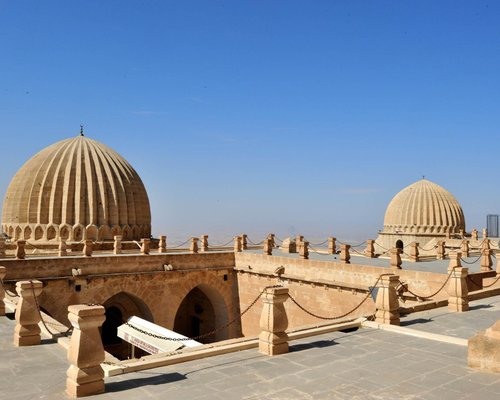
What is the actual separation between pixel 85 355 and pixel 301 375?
2.91 meters

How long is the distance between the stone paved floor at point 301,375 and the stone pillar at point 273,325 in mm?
182

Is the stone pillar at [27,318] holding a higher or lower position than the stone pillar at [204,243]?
lower

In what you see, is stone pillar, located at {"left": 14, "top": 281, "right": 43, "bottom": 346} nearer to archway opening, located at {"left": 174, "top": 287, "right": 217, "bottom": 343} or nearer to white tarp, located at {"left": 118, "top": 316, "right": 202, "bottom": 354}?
white tarp, located at {"left": 118, "top": 316, "right": 202, "bottom": 354}

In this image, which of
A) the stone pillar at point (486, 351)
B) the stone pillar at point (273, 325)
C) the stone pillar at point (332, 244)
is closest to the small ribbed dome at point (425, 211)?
the stone pillar at point (332, 244)

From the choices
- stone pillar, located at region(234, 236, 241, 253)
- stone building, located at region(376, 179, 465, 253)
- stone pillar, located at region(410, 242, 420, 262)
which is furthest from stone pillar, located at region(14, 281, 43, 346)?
stone building, located at region(376, 179, 465, 253)

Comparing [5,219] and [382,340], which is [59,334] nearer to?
[382,340]

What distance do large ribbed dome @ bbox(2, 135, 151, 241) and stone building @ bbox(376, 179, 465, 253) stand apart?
17799mm

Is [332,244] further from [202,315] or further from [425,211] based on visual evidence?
[425,211]

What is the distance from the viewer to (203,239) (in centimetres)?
2327

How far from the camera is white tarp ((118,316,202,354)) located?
985 centimetres

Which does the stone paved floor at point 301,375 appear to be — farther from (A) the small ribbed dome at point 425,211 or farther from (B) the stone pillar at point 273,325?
(A) the small ribbed dome at point 425,211

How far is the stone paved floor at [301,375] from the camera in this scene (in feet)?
20.5

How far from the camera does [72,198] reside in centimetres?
2270

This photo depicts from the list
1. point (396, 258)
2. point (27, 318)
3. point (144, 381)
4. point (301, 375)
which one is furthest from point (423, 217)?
point (144, 381)
